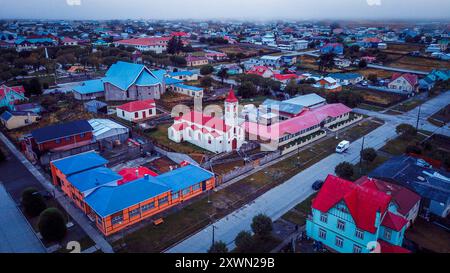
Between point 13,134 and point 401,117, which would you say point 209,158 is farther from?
point 401,117

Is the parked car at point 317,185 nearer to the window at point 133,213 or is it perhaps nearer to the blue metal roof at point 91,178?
the window at point 133,213

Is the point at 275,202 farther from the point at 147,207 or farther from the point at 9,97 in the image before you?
the point at 9,97

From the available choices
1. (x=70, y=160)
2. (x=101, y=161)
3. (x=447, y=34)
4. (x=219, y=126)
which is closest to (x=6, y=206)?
(x=70, y=160)

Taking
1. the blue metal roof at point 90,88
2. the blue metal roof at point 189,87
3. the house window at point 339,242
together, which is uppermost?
the blue metal roof at point 90,88

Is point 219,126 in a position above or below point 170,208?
above

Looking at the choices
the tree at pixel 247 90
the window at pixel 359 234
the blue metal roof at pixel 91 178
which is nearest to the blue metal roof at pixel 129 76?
the tree at pixel 247 90

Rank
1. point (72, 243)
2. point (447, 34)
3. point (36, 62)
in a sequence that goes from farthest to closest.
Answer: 1. point (447, 34)
2. point (36, 62)
3. point (72, 243)
